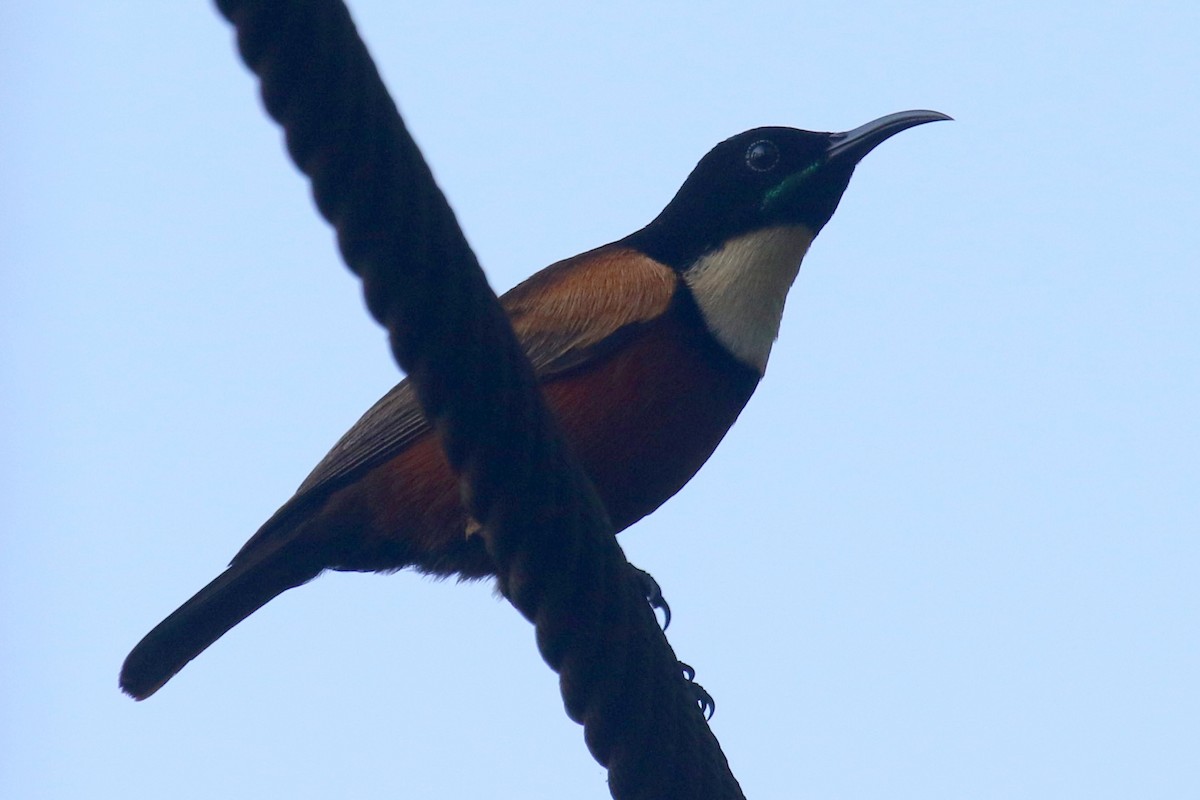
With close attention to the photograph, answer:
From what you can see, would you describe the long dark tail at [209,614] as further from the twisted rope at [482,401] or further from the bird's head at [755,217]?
the twisted rope at [482,401]

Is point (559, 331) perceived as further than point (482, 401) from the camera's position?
Yes

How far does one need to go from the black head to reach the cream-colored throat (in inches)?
2.8

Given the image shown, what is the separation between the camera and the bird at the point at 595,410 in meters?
4.97

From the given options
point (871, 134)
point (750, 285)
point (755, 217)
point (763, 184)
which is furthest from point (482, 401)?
point (871, 134)

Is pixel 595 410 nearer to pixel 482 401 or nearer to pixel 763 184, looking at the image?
pixel 763 184

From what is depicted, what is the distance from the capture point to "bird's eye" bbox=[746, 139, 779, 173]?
19.1 ft

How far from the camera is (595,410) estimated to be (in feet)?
16.2

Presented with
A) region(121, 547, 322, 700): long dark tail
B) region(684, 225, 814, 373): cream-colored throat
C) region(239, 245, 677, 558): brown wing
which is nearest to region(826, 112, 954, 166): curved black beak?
region(684, 225, 814, 373): cream-colored throat

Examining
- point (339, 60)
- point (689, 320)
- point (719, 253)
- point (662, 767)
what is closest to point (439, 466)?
point (689, 320)

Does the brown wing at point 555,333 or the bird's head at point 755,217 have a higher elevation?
the bird's head at point 755,217

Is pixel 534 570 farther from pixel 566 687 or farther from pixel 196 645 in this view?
pixel 196 645

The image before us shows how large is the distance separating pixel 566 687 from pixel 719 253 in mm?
2806

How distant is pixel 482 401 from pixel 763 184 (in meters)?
3.32

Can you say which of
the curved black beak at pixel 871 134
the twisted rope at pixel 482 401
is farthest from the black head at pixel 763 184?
the twisted rope at pixel 482 401
